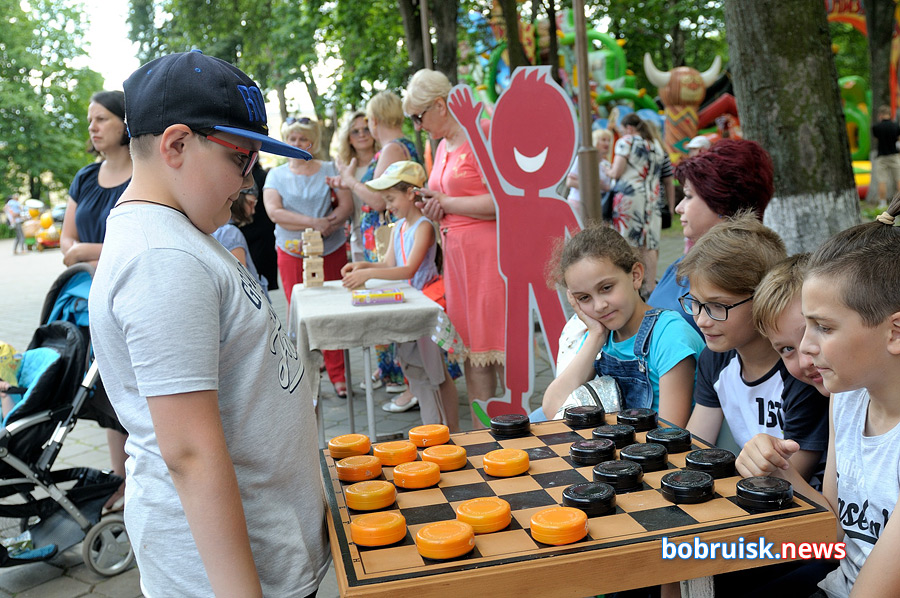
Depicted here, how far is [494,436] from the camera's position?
2002 millimetres

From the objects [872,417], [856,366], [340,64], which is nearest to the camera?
[856,366]

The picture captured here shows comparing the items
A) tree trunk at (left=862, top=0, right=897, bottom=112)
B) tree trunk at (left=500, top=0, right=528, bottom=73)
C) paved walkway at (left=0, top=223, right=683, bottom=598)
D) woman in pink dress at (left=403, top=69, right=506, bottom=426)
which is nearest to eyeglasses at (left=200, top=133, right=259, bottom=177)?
paved walkway at (left=0, top=223, right=683, bottom=598)

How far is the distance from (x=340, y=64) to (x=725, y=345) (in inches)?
605

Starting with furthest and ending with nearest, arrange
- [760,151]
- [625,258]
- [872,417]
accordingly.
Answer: [760,151] < [625,258] < [872,417]

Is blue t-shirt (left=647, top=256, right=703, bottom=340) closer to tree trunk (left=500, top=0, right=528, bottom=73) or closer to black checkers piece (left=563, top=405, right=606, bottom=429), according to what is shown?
black checkers piece (left=563, top=405, right=606, bottom=429)

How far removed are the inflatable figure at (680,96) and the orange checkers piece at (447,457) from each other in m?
17.4

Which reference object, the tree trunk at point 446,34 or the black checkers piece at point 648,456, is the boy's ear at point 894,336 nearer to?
the black checkers piece at point 648,456

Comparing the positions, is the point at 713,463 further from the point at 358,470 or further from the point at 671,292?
the point at 671,292

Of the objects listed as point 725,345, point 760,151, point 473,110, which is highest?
point 473,110

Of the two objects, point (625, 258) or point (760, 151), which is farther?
point (760, 151)

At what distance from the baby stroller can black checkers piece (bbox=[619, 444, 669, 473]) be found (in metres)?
2.54

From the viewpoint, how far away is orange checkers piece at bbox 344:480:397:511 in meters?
1.54

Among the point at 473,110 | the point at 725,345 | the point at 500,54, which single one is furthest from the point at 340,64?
the point at 725,345

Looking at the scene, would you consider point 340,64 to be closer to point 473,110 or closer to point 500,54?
point 500,54
